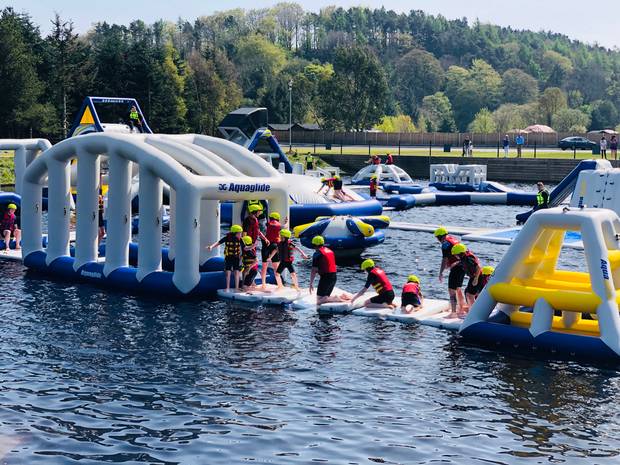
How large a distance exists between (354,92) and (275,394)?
102 metres

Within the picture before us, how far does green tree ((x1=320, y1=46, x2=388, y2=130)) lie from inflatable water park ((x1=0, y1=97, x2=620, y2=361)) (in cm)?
8112

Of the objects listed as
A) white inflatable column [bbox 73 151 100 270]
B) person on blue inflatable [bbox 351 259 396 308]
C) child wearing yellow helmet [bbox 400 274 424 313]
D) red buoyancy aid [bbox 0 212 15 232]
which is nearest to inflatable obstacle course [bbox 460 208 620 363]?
child wearing yellow helmet [bbox 400 274 424 313]

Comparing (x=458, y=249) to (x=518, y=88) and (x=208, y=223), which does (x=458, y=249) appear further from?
(x=518, y=88)

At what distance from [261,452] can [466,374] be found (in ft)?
16.9

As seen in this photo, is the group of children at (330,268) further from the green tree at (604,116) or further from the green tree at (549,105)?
the green tree at (604,116)

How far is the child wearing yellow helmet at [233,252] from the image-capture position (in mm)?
24234

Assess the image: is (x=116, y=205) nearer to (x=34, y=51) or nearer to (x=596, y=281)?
(x=596, y=281)

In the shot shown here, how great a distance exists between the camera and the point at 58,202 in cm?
2828

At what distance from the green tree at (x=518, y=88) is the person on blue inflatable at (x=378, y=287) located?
17564 centimetres

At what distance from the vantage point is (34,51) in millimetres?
83500

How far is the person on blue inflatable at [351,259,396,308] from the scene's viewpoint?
22750 millimetres

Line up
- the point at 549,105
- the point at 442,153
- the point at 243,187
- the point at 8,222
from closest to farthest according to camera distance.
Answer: the point at 243,187, the point at 8,222, the point at 442,153, the point at 549,105

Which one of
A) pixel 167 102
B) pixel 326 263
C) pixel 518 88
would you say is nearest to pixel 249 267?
pixel 326 263

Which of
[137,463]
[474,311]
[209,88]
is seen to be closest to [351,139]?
[209,88]
